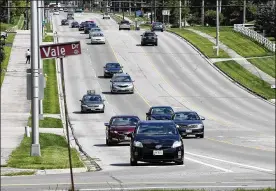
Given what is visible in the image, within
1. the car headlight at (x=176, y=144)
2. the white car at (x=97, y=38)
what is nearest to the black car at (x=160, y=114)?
the car headlight at (x=176, y=144)

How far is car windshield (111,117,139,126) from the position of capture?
43.4m

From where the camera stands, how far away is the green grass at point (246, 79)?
269 feet

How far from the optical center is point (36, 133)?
35281 mm

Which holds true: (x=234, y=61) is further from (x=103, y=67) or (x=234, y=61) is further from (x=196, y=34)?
(x=196, y=34)

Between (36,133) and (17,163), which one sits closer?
(17,163)

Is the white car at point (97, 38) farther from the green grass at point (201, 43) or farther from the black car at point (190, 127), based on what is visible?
the black car at point (190, 127)

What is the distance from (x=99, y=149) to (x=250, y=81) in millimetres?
47667

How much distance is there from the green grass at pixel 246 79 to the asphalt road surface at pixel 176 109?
1101mm

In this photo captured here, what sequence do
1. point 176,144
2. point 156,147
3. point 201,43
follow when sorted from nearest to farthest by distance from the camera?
point 156,147
point 176,144
point 201,43

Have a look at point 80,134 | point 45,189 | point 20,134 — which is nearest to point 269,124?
point 80,134

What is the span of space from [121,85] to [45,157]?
4520 centimetres

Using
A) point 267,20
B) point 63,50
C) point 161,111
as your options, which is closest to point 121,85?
point 161,111

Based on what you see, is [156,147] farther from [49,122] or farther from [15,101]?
[15,101]

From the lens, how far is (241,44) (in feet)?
370
